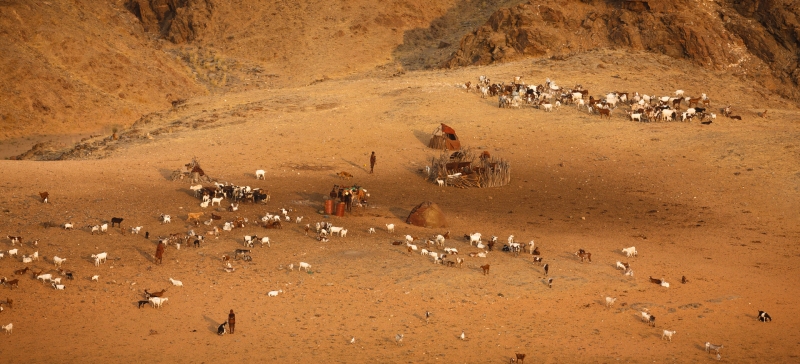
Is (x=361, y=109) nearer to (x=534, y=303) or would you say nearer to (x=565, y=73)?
(x=565, y=73)

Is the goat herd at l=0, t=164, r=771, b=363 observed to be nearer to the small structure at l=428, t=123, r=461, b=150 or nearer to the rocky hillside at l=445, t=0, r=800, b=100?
the small structure at l=428, t=123, r=461, b=150

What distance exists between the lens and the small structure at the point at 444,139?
2869 cm

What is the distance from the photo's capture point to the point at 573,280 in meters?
17.7

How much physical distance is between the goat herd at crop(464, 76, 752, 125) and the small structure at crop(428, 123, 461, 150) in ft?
14.1

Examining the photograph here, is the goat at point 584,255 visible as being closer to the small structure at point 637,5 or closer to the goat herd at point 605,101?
the goat herd at point 605,101

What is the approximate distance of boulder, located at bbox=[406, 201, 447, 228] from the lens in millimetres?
21125

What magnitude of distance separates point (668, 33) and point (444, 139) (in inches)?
624

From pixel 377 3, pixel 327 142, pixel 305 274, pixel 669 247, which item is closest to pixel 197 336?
pixel 305 274

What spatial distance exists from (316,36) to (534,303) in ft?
119

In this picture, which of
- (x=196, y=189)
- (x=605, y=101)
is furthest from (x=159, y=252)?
(x=605, y=101)

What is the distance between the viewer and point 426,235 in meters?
20.5

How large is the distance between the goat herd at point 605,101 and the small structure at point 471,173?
7588mm

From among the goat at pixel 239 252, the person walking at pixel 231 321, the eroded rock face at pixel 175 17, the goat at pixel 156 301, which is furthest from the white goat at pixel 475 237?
the eroded rock face at pixel 175 17

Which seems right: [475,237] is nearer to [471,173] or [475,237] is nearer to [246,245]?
[246,245]
